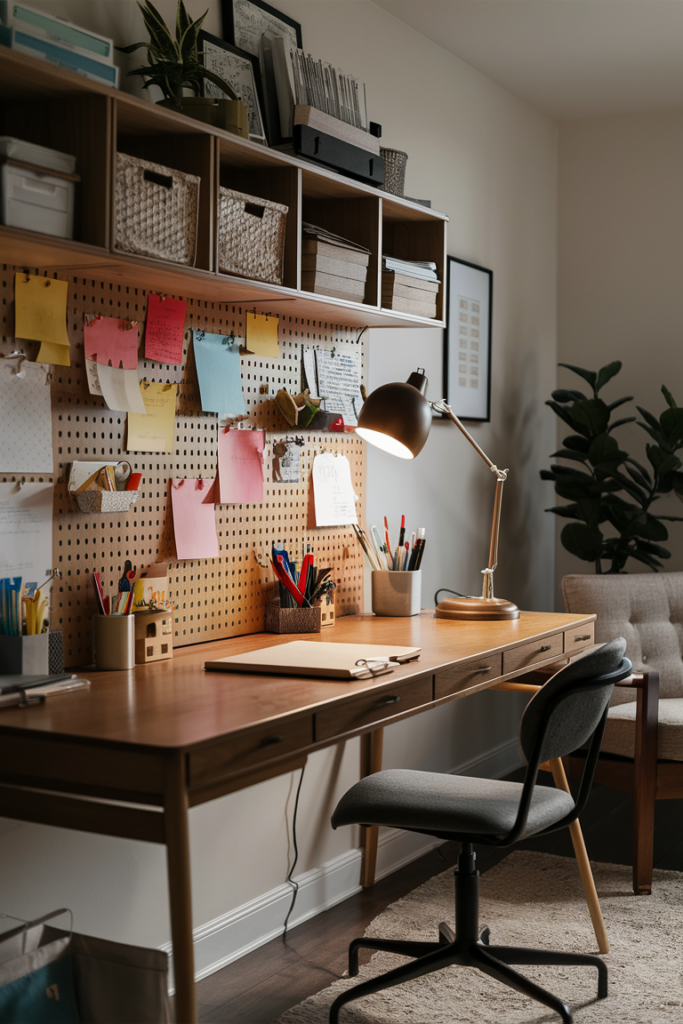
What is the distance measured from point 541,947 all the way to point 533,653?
76 cm

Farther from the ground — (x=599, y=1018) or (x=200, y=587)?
(x=200, y=587)

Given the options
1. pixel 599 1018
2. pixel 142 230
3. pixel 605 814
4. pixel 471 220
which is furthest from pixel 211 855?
pixel 471 220

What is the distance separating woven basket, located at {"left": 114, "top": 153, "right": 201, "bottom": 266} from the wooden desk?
0.77 meters

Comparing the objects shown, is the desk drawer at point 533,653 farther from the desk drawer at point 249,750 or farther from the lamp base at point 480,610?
the desk drawer at point 249,750

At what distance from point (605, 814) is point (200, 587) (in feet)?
6.26

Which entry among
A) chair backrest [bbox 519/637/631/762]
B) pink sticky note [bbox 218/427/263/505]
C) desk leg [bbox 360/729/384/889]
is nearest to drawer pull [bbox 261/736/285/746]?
chair backrest [bbox 519/637/631/762]

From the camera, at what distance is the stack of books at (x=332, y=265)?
7.35ft

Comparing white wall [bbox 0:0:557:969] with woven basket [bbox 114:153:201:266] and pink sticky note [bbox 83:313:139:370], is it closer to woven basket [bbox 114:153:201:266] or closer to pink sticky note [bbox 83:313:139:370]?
woven basket [bbox 114:153:201:266]

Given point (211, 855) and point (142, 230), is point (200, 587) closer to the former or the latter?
point (211, 855)

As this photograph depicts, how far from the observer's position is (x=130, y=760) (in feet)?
4.50

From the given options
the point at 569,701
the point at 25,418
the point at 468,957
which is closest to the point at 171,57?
the point at 25,418

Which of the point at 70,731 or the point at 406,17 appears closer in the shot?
the point at 70,731

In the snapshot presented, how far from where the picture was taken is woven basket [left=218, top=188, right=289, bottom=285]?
6.53 ft

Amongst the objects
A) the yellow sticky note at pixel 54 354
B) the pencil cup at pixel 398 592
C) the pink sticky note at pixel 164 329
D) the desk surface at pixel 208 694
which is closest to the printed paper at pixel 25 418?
the yellow sticky note at pixel 54 354
